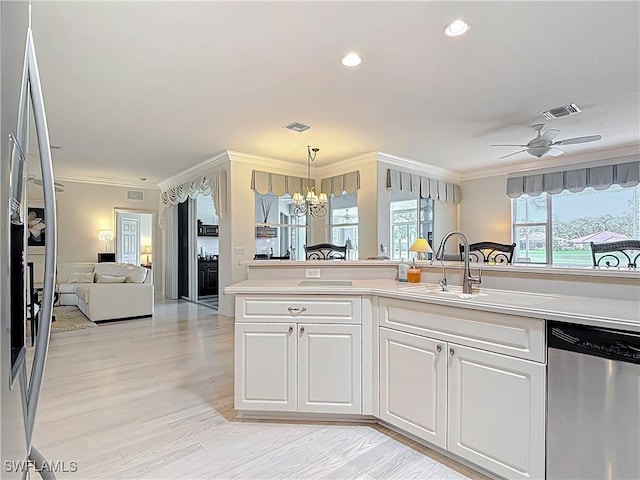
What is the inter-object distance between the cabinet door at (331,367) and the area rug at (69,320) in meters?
4.26

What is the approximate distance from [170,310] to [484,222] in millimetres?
6476

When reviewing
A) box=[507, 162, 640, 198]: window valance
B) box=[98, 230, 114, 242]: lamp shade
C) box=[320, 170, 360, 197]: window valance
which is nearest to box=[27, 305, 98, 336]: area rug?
box=[98, 230, 114, 242]: lamp shade

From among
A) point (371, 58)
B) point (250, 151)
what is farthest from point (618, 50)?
point (250, 151)

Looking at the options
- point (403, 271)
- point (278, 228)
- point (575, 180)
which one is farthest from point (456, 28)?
point (575, 180)

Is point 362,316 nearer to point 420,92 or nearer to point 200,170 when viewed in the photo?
point 420,92

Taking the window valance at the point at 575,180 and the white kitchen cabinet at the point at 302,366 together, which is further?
the window valance at the point at 575,180

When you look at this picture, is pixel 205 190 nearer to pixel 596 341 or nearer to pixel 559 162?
pixel 596 341

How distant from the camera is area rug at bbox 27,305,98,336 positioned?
502 cm

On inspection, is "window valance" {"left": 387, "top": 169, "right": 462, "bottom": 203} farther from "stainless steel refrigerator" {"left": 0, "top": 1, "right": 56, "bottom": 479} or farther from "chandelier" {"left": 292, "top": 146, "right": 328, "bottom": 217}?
"stainless steel refrigerator" {"left": 0, "top": 1, "right": 56, "bottom": 479}

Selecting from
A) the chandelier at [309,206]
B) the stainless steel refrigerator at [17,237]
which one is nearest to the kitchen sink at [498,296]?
the stainless steel refrigerator at [17,237]

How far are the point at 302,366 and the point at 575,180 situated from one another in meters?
6.16

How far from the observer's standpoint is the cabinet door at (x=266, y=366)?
7.64ft

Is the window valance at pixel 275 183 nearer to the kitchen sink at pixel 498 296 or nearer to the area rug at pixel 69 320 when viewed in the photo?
the area rug at pixel 69 320

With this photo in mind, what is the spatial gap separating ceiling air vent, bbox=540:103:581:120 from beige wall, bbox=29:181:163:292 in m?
8.17
